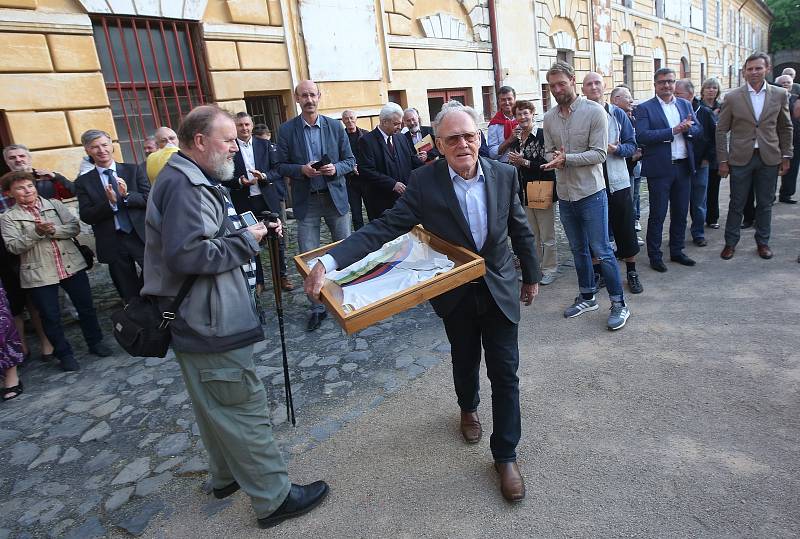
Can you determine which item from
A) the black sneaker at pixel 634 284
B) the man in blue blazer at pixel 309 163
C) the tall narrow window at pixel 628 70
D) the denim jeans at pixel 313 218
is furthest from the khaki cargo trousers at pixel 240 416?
the tall narrow window at pixel 628 70

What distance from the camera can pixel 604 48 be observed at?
18703 mm

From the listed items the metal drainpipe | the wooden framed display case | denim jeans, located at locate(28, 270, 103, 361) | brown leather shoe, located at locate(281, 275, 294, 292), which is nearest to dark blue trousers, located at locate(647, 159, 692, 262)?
the wooden framed display case

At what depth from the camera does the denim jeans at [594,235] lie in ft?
14.0

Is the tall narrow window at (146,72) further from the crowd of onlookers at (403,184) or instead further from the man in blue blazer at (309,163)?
the man in blue blazer at (309,163)

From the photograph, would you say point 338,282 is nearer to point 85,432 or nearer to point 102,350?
point 85,432

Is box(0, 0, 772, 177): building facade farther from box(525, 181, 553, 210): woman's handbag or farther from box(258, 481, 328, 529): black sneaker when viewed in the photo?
box(258, 481, 328, 529): black sneaker

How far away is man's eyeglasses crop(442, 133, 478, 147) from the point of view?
2377mm

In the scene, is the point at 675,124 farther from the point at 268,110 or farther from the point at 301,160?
the point at 268,110

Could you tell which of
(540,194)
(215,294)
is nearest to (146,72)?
(540,194)

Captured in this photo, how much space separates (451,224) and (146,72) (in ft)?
22.7

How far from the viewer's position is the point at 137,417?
357cm

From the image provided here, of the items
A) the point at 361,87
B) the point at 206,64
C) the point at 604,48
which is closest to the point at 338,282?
the point at 206,64

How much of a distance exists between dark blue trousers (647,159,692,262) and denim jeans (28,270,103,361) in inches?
227

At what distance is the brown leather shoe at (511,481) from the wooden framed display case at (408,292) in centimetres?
101
